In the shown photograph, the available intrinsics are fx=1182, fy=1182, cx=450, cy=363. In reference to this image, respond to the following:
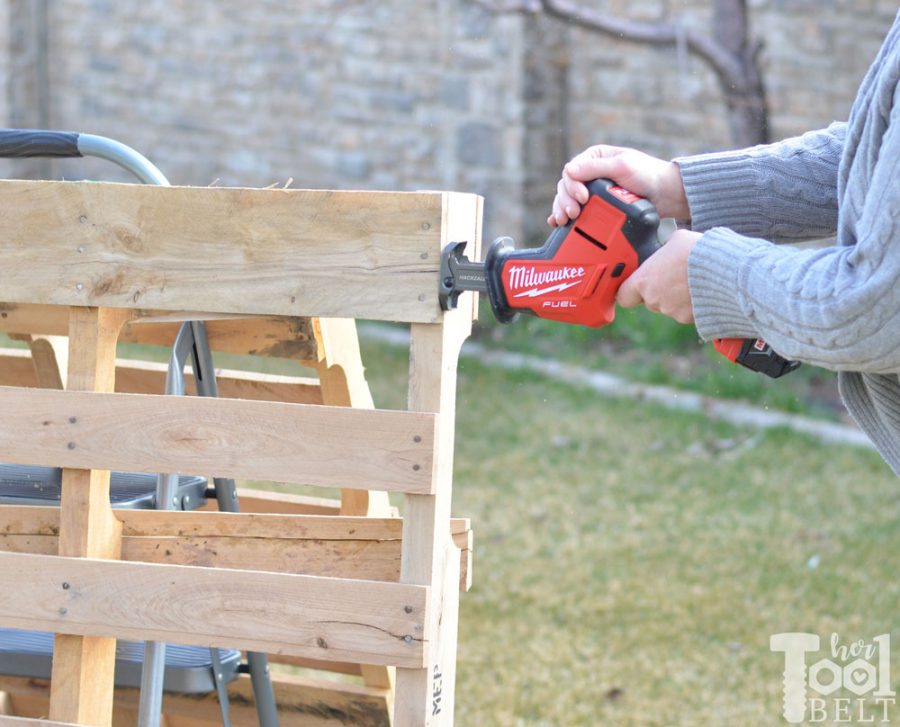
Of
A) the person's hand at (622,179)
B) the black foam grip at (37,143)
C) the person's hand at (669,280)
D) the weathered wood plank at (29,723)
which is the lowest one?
Answer: the weathered wood plank at (29,723)

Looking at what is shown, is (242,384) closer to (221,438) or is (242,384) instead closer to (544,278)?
(221,438)

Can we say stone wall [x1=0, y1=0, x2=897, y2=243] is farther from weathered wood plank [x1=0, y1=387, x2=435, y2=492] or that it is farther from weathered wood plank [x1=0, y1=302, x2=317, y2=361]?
weathered wood plank [x1=0, y1=387, x2=435, y2=492]

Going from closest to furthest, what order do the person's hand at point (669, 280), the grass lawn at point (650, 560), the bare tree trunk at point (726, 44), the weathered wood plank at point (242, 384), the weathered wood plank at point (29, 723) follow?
the person's hand at point (669, 280)
the weathered wood plank at point (29, 723)
the weathered wood plank at point (242, 384)
the grass lawn at point (650, 560)
the bare tree trunk at point (726, 44)

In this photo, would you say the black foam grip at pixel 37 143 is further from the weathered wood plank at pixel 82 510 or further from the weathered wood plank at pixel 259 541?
the weathered wood plank at pixel 259 541

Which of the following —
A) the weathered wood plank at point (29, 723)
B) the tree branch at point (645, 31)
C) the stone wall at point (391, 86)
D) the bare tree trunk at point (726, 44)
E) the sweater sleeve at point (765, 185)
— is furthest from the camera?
the stone wall at point (391, 86)

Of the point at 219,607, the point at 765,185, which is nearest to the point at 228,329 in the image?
the point at 219,607

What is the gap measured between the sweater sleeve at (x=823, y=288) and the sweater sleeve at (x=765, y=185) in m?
0.28

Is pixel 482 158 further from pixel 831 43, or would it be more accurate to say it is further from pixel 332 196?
pixel 332 196

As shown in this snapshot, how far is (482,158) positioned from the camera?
8.13m

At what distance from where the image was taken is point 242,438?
1.76 meters

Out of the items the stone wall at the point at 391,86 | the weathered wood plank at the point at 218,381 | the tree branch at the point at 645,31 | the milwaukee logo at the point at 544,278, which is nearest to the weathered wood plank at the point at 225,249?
the milwaukee logo at the point at 544,278

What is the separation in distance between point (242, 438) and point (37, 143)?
0.70 metres

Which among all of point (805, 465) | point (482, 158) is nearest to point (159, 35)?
point (482, 158)

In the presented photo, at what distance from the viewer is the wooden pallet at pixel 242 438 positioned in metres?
1.71
